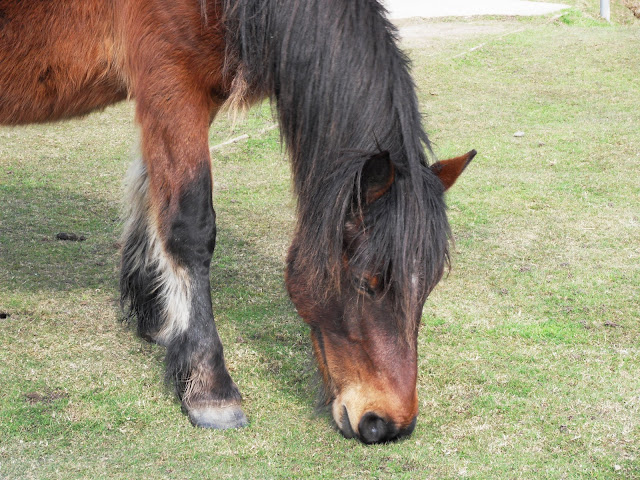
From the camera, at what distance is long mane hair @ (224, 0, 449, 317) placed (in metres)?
2.82

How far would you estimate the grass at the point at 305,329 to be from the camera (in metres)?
3.04

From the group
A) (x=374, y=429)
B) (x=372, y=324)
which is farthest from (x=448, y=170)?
(x=374, y=429)

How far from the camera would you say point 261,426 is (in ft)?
10.8

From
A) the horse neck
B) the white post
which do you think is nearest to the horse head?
the horse neck

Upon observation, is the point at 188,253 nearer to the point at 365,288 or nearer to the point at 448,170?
the point at 365,288

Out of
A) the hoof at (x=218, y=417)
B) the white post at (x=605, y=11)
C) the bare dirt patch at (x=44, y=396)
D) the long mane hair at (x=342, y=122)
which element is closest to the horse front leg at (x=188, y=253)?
the hoof at (x=218, y=417)

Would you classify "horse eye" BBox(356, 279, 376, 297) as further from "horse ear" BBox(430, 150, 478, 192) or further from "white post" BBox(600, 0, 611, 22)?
"white post" BBox(600, 0, 611, 22)

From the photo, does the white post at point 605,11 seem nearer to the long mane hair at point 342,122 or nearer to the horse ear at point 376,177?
the long mane hair at point 342,122

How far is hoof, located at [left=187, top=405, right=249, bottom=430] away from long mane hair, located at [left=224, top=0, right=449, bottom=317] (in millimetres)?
769

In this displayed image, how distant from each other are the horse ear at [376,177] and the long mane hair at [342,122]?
0.03 m

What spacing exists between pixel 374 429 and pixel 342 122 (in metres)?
1.26

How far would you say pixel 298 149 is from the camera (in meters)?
3.22

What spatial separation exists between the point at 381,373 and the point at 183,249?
115 centimetres

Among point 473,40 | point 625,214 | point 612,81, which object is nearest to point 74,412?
point 625,214
